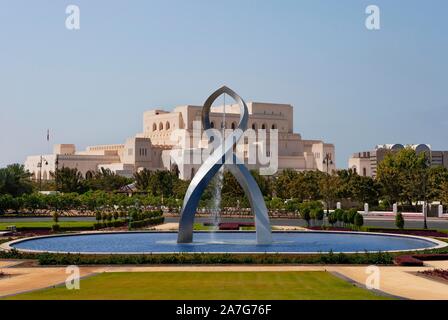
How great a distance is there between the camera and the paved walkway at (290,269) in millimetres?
17984

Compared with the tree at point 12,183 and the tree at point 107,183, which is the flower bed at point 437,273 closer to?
the tree at point 12,183

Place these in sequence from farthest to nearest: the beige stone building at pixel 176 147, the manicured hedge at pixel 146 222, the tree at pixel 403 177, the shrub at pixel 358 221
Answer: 1. the beige stone building at pixel 176 147
2. the tree at pixel 403 177
3. the manicured hedge at pixel 146 222
4. the shrub at pixel 358 221

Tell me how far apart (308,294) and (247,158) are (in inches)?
3661

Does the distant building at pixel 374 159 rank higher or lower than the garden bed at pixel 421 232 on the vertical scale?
higher

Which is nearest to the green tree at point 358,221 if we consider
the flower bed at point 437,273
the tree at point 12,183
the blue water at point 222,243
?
the blue water at point 222,243

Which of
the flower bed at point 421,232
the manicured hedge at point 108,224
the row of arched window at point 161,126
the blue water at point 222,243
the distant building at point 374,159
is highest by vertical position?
the row of arched window at point 161,126

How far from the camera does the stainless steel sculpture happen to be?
1201 inches

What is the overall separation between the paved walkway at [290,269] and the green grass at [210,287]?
2.92ft

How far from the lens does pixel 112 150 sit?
5290 inches

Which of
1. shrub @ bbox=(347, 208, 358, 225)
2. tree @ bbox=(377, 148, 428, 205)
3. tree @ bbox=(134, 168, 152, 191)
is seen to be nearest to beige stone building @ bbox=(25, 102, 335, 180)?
tree @ bbox=(134, 168, 152, 191)

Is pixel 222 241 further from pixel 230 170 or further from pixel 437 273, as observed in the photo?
pixel 437 273

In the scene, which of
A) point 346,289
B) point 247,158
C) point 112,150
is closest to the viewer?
point 346,289
